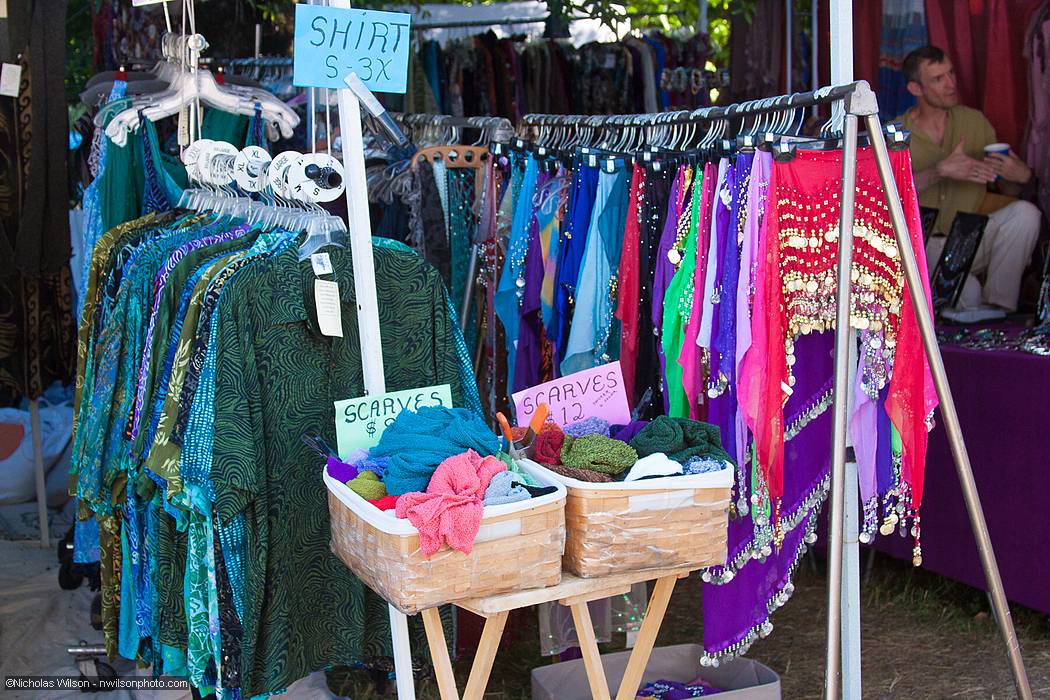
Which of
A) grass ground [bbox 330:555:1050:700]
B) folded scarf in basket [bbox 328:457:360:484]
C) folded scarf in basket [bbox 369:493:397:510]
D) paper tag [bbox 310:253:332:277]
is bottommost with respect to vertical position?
grass ground [bbox 330:555:1050:700]

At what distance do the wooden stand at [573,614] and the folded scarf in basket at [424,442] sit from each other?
0.23 metres

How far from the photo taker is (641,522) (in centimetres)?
192

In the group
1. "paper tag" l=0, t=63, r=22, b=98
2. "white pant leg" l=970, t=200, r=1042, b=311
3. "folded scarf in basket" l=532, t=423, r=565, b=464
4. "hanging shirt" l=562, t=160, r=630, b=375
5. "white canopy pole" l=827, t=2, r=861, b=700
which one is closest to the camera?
"folded scarf in basket" l=532, t=423, r=565, b=464

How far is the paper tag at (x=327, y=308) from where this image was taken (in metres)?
2.22

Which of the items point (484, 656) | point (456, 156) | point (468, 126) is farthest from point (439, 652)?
point (468, 126)

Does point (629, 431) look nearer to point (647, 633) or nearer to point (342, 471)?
point (647, 633)

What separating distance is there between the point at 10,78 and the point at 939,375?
10.1 ft

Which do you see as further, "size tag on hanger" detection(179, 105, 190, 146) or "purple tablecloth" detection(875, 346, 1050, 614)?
"purple tablecloth" detection(875, 346, 1050, 614)

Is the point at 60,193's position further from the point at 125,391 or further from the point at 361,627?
the point at 361,627

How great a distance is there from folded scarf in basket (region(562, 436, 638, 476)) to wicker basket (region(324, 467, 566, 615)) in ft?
0.43

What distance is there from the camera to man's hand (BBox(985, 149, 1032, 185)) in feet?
13.7

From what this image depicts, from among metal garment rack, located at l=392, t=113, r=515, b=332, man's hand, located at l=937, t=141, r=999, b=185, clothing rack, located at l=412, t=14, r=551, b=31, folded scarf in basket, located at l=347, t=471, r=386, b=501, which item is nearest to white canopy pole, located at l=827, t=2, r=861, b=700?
folded scarf in basket, located at l=347, t=471, r=386, b=501

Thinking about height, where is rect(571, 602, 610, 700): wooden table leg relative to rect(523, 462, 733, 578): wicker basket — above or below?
below

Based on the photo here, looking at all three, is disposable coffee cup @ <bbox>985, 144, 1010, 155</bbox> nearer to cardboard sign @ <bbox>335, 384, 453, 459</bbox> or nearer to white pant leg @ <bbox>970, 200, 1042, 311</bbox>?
white pant leg @ <bbox>970, 200, 1042, 311</bbox>
